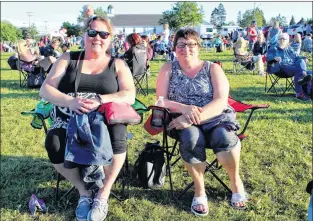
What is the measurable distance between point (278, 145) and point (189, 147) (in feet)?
6.04

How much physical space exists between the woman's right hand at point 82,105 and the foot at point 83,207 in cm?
68

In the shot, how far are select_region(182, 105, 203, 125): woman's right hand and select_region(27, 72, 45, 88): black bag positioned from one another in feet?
19.0

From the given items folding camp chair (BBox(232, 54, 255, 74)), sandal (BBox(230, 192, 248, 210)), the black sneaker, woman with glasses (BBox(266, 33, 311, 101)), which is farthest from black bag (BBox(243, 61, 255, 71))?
sandal (BBox(230, 192, 248, 210))

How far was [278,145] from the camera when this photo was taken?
13.6 feet

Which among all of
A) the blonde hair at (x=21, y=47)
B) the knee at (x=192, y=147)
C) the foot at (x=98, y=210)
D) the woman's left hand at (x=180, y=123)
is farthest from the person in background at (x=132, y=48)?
the foot at (x=98, y=210)

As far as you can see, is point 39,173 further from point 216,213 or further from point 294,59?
point 294,59

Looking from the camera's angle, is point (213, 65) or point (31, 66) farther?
point (31, 66)

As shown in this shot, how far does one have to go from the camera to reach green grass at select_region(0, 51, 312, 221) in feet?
9.21

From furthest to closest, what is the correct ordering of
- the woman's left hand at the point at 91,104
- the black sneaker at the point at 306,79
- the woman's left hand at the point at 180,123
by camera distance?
the black sneaker at the point at 306,79 < the woman's left hand at the point at 180,123 < the woman's left hand at the point at 91,104

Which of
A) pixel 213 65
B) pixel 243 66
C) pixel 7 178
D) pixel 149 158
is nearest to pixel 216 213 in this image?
pixel 149 158

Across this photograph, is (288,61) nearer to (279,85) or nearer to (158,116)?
(279,85)

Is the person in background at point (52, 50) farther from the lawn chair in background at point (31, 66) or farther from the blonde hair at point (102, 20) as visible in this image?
the blonde hair at point (102, 20)

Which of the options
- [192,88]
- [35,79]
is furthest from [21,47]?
[192,88]

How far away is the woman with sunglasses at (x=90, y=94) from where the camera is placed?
270cm
